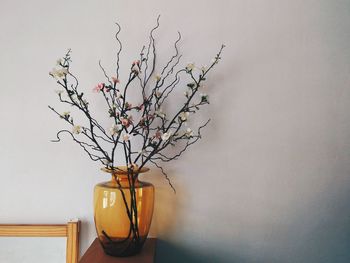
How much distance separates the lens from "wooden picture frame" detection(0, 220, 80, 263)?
1335 millimetres

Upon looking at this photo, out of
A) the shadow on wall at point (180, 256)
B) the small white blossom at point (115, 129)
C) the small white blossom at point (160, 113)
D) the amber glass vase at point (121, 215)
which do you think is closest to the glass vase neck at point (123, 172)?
the amber glass vase at point (121, 215)

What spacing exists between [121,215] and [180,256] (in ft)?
1.27

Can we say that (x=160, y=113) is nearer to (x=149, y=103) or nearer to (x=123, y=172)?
(x=149, y=103)

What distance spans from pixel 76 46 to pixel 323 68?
1.07 meters

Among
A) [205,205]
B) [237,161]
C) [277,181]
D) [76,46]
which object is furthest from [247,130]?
[76,46]

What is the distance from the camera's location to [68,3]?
1.41 meters

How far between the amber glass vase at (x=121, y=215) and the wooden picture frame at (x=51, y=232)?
21 centimetres

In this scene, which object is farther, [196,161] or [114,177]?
[196,161]

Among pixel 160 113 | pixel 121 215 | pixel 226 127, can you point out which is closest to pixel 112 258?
pixel 121 215

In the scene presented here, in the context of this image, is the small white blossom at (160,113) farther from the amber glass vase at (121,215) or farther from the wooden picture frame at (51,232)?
the wooden picture frame at (51,232)

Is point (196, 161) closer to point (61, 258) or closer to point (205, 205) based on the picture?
point (205, 205)

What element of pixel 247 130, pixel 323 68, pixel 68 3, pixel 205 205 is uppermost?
pixel 68 3

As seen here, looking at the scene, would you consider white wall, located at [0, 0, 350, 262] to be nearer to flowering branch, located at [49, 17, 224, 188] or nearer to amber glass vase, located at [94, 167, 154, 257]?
flowering branch, located at [49, 17, 224, 188]

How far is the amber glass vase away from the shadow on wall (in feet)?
0.74
